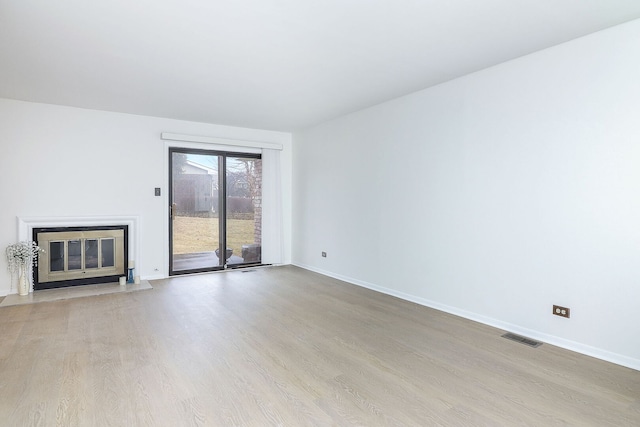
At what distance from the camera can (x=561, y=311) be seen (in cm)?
290

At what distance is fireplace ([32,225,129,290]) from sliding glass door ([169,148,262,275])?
73 centimetres

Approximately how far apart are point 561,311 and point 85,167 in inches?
225

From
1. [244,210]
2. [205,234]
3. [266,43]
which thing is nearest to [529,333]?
[266,43]

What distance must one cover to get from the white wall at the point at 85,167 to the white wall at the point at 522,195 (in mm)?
3086

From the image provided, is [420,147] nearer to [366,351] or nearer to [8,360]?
[366,351]

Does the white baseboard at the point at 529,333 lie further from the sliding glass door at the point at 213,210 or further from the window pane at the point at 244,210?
the sliding glass door at the point at 213,210

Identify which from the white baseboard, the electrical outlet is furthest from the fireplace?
the electrical outlet

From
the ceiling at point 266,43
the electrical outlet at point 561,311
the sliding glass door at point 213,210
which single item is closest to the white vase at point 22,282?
the sliding glass door at point 213,210

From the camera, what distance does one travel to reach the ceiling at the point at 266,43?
7.63ft

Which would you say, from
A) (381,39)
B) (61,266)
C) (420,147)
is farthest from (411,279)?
(61,266)

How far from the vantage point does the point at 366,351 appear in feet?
9.17

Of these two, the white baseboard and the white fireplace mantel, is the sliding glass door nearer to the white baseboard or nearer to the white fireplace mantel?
the white fireplace mantel

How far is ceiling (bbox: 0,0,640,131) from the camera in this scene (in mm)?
2324

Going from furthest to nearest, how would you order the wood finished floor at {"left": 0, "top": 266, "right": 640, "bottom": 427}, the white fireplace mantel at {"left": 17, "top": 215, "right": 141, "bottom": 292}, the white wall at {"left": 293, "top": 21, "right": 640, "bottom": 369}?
the white fireplace mantel at {"left": 17, "top": 215, "right": 141, "bottom": 292} → the white wall at {"left": 293, "top": 21, "right": 640, "bottom": 369} → the wood finished floor at {"left": 0, "top": 266, "right": 640, "bottom": 427}
